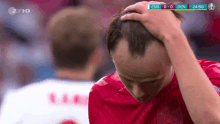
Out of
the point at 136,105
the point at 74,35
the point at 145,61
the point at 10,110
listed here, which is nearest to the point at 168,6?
the point at 145,61

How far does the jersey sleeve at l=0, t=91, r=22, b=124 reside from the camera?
98cm

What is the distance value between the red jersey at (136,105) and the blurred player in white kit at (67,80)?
0.30 meters

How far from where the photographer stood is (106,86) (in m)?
0.66

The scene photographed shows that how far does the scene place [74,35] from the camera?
95 centimetres

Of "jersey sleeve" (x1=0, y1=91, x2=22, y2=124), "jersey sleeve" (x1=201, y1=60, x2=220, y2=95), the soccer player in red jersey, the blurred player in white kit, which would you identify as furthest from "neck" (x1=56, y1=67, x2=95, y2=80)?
"jersey sleeve" (x1=201, y1=60, x2=220, y2=95)

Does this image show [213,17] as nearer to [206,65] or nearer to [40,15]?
[206,65]

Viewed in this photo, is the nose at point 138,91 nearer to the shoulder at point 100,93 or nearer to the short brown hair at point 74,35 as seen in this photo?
the shoulder at point 100,93

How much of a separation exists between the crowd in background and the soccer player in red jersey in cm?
42

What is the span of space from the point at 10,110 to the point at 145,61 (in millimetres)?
846

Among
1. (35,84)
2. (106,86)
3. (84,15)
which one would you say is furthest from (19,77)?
(106,86)

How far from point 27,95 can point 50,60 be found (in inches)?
7.9

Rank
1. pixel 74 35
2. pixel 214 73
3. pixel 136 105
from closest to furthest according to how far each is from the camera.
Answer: pixel 214 73 → pixel 136 105 → pixel 74 35

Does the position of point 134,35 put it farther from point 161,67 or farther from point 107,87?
point 107,87

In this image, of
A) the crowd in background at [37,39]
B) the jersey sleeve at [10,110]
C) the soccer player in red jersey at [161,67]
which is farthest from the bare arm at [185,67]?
the jersey sleeve at [10,110]
